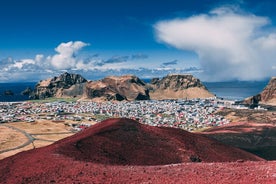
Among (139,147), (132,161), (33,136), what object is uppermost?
(139,147)

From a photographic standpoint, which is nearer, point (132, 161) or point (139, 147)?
point (132, 161)

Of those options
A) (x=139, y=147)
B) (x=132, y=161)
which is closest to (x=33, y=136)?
(x=139, y=147)

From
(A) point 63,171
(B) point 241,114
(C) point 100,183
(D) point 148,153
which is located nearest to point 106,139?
(D) point 148,153

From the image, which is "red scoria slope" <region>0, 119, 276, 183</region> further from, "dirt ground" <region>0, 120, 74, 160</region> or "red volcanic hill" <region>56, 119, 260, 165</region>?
"dirt ground" <region>0, 120, 74, 160</region>

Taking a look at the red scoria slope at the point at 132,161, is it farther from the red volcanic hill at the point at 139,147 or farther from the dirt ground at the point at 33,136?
the dirt ground at the point at 33,136

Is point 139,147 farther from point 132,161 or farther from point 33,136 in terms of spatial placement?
point 33,136

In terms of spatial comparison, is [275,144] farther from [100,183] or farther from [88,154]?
[100,183]

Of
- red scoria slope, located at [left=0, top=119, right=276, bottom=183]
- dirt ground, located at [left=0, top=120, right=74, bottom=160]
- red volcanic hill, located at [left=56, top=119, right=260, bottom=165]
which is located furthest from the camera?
dirt ground, located at [left=0, top=120, right=74, bottom=160]

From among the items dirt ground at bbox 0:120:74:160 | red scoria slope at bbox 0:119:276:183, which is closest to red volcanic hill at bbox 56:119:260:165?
red scoria slope at bbox 0:119:276:183
